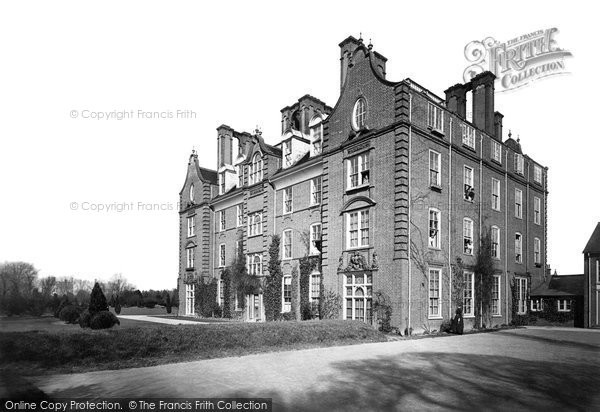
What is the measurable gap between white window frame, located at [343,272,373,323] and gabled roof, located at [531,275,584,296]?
17487 millimetres

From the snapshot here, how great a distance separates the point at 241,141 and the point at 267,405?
36.2m

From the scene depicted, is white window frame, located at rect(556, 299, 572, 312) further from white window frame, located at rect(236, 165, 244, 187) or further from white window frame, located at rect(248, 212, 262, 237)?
white window frame, located at rect(236, 165, 244, 187)

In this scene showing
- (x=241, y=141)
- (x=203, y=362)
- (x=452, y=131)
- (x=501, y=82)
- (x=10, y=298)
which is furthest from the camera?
(x=241, y=141)

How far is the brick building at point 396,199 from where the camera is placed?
2308 cm

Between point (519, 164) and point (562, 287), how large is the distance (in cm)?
978

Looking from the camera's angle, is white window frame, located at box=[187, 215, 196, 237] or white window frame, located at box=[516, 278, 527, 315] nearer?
white window frame, located at box=[516, 278, 527, 315]

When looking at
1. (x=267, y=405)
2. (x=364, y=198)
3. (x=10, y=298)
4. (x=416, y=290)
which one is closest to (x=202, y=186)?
(x=10, y=298)

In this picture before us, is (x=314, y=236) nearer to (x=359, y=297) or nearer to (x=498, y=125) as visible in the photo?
(x=359, y=297)

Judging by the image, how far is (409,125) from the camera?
75.7 feet

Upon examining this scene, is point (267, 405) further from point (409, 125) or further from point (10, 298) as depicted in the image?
point (10, 298)

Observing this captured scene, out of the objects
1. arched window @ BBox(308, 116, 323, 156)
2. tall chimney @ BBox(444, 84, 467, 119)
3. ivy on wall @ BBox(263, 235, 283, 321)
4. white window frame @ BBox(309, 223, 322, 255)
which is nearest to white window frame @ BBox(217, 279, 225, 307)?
ivy on wall @ BBox(263, 235, 283, 321)

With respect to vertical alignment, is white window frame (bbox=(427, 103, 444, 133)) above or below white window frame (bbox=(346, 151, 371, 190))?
above

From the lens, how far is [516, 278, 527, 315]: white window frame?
32528 mm

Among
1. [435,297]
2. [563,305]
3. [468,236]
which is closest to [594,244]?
[563,305]
